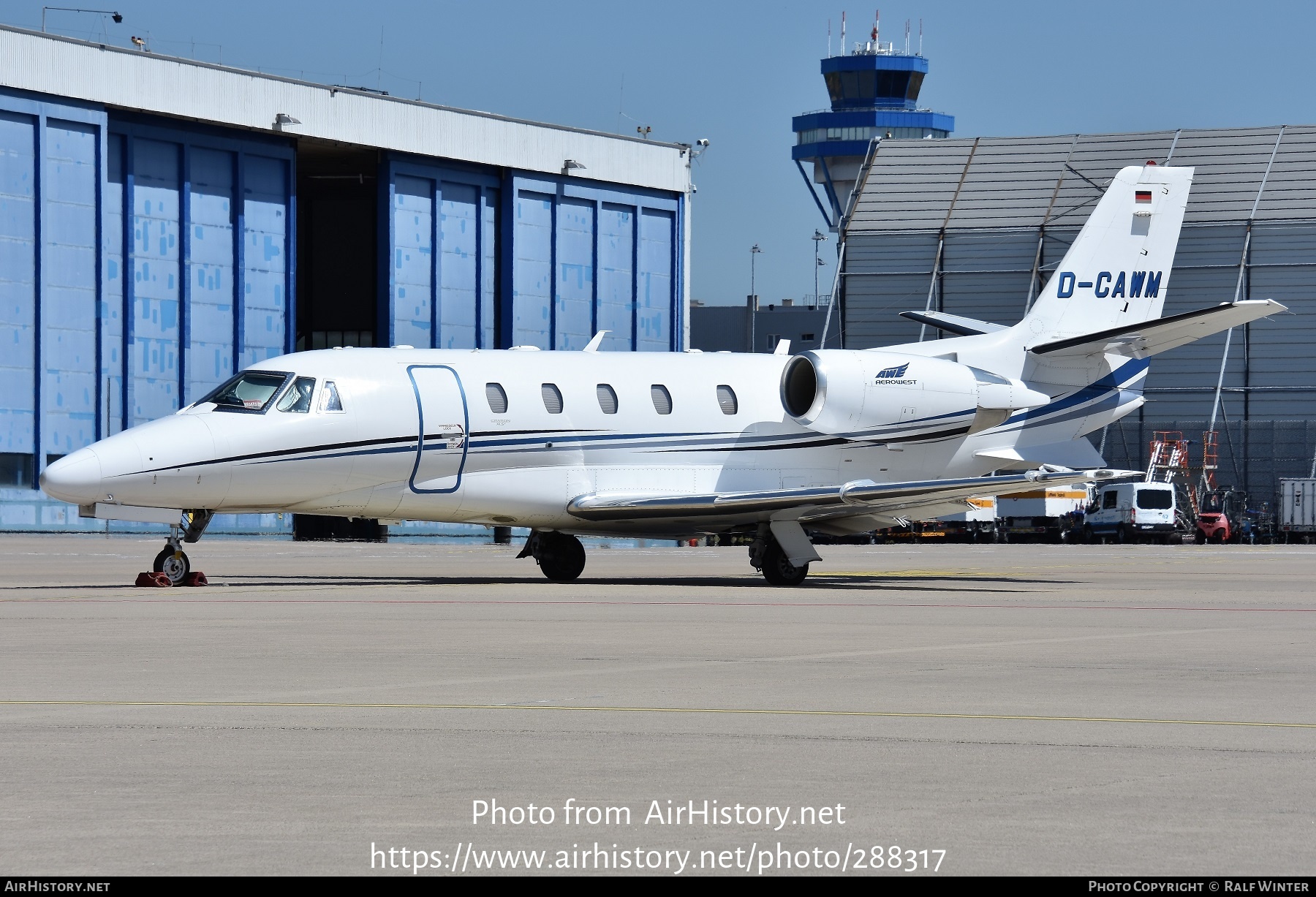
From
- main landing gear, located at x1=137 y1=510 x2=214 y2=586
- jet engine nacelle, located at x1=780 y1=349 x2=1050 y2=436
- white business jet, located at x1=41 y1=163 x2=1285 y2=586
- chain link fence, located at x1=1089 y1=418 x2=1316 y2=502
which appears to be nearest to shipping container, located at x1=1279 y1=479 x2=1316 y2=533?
chain link fence, located at x1=1089 y1=418 x2=1316 y2=502

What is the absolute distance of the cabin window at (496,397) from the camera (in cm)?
2288

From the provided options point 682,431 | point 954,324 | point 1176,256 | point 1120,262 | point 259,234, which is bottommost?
point 682,431

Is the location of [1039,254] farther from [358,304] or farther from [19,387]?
[19,387]

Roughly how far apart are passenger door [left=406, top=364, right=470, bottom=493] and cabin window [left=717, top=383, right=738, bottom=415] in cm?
402

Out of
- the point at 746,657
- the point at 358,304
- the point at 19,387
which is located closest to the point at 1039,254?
the point at 358,304

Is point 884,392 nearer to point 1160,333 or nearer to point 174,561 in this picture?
point 1160,333

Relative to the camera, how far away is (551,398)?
23.4 meters

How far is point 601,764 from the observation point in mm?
7645

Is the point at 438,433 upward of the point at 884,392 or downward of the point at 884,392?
→ downward

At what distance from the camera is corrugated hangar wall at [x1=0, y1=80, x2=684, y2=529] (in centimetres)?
4547

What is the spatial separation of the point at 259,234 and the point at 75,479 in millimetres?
32352

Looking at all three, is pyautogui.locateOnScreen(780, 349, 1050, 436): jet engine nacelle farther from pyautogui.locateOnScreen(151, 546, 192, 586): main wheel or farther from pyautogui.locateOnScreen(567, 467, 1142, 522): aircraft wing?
pyautogui.locateOnScreen(151, 546, 192, 586): main wheel

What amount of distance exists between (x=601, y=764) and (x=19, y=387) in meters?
41.4

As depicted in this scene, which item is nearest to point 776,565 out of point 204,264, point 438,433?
point 438,433
